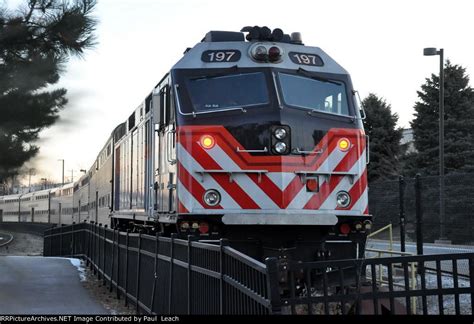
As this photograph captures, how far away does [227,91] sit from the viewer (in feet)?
28.4

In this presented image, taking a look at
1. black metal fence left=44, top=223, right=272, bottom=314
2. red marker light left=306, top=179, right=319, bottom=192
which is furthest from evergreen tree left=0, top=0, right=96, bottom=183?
red marker light left=306, top=179, right=319, bottom=192

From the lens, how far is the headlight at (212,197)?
815 cm

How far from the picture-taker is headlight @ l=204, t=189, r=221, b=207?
26.7 feet

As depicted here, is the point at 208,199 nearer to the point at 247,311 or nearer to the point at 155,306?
the point at 155,306

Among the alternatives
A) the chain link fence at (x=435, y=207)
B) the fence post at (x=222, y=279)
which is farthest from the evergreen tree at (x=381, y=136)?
the fence post at (x=222, y=279)

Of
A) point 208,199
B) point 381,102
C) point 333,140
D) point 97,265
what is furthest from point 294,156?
point 381,102

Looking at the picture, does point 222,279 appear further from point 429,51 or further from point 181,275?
point 429,51

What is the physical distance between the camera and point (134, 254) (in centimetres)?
1002

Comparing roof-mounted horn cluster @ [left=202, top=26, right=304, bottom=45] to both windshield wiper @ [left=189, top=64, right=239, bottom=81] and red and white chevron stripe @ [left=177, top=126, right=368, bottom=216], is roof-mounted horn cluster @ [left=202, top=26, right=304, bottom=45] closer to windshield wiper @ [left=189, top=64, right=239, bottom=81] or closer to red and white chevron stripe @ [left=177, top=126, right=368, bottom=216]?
windshield wiper @ [left=189, top=64, right=239, bottom=81]

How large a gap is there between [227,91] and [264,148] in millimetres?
1069

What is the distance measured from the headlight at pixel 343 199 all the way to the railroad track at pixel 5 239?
138 feet

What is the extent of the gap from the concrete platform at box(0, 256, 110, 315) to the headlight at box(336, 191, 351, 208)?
12.7 ft

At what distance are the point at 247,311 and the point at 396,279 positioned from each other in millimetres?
6596

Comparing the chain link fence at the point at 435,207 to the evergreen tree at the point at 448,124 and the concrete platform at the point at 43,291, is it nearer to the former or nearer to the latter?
the concrete platform at the point at 43,291
